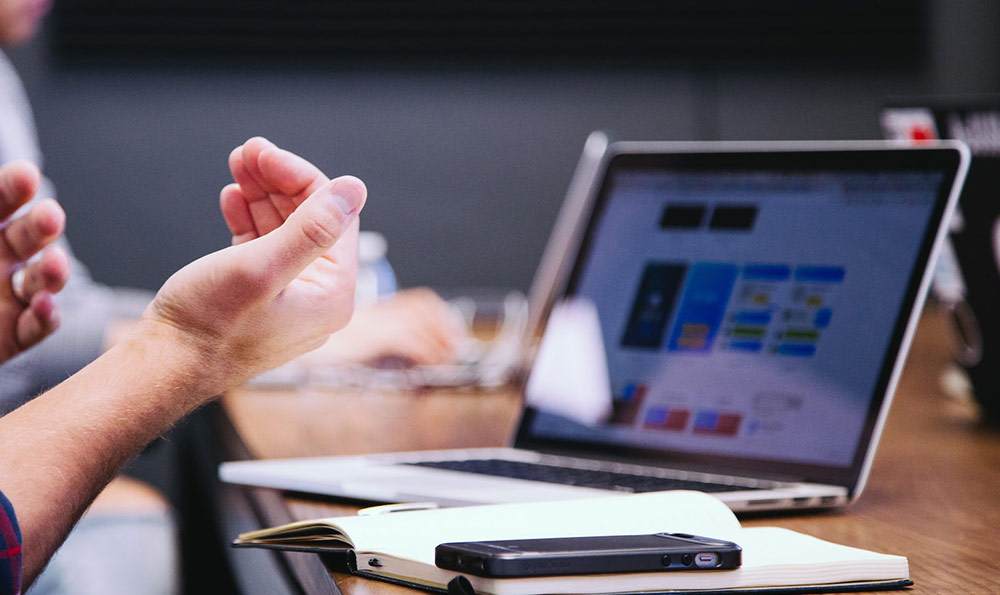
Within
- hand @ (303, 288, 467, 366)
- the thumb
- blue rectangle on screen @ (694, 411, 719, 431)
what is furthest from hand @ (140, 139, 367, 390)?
hand @ (303, 288, 467, 366)

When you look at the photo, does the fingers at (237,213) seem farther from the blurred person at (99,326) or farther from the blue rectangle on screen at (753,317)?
the blurred person at (99,326)

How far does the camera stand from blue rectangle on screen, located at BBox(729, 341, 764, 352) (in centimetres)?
93

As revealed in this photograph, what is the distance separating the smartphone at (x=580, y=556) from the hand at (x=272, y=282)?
8.1 inches

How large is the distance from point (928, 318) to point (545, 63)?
4.51 feet

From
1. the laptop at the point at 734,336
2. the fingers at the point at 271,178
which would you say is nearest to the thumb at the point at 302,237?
the fingers at the point at 271,178

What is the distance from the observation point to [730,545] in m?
0.54

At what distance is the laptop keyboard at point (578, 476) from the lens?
32.2 inches

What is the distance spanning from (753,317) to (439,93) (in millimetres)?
2423

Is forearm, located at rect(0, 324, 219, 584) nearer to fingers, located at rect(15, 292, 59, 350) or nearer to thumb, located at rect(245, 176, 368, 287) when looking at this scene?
thumb, located at rect(245, 176, 368, 287)

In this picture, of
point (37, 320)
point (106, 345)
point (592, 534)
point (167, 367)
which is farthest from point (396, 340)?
point (592, 534)

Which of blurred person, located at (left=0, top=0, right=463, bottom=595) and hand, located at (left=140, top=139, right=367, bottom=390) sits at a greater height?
hand, located at (left=140, top=139, right=367, bottom=390)

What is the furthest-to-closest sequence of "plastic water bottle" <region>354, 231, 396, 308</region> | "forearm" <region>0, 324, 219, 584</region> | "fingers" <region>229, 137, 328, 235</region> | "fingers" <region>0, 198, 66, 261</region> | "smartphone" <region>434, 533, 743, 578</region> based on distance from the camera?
"plastic water bottle" <region>354, 231, 396, 308</region> < "fingers" <region>0, 198, 66, 261</region> < "fingers" <region>229, 137, 328, 235</region> < "forearm" <region>0, 324, 219, 584</region> < "smartphone" <region>434, 533, 743, 578</region>

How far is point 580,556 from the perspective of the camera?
0.52m

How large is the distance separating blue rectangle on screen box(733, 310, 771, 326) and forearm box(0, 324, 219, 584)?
1.56ft
